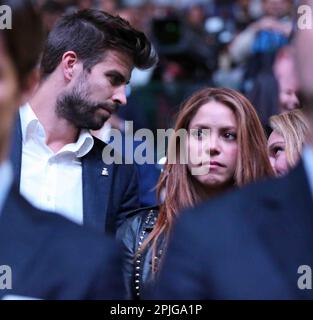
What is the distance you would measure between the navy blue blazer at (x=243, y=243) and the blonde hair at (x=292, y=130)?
34.8 inches

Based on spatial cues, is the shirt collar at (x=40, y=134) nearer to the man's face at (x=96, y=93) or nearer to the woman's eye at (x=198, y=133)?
the man's face at (x=96, y=93)

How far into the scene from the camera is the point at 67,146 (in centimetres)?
225

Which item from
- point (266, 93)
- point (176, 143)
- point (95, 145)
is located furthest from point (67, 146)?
point (266, 93)

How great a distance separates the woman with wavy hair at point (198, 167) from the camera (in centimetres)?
206

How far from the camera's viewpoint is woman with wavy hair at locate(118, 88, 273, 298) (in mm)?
2059

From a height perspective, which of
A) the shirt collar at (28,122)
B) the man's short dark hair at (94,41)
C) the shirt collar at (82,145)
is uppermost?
the man's short dark hair at (94,41)

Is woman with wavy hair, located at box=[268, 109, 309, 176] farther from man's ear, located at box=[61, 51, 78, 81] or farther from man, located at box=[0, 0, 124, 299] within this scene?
man, located at box=[0, 0, 124, 299]

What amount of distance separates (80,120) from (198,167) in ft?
1.18

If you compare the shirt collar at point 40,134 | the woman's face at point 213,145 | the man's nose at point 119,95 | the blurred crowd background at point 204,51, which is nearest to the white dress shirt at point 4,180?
the woman's face at point 213,145

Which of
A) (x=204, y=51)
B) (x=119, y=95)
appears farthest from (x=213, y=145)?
(x=204, y=51)

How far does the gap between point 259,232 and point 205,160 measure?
79 centimetres

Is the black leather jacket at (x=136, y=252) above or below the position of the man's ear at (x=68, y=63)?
below

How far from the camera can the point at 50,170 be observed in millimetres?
2215
